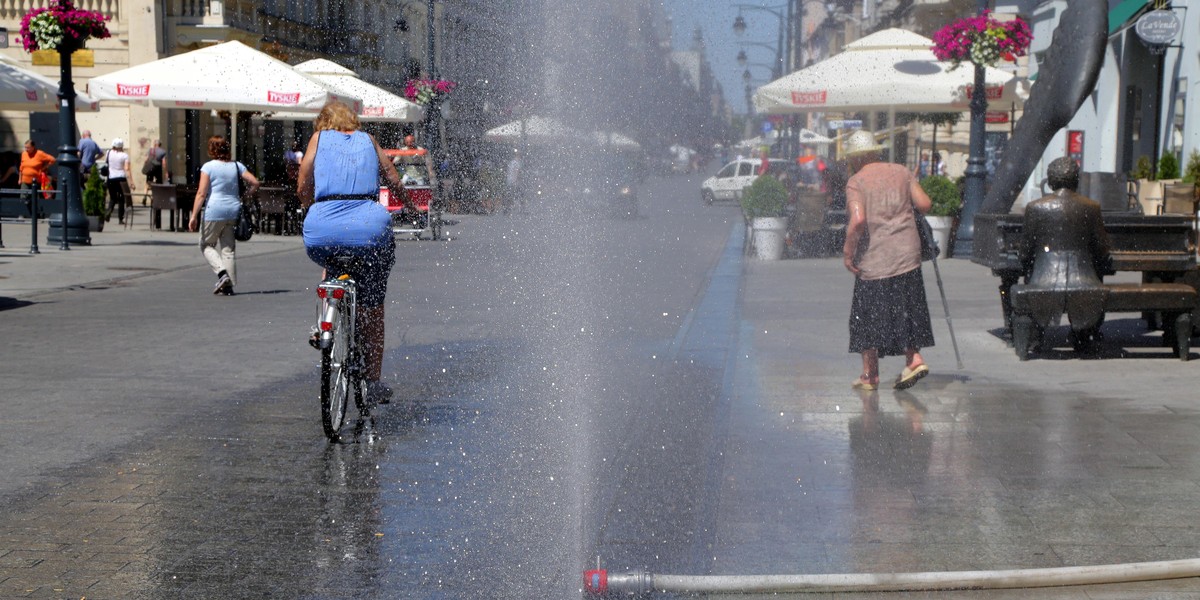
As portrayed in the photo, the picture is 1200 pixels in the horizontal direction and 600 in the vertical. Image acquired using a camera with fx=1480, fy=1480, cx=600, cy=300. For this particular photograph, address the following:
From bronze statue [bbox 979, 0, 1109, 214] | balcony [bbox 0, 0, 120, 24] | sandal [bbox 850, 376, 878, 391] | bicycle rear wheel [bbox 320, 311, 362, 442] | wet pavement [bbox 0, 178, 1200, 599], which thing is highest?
balcony [bbox 0, 0, 120, 24]

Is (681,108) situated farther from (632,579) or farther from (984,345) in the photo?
(632,579)

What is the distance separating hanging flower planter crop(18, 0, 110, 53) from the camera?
2133 cm

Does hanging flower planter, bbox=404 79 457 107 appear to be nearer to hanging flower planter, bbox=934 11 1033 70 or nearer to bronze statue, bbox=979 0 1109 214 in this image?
hanging flower planter, bbox=934 11 1033 70

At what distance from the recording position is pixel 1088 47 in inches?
547

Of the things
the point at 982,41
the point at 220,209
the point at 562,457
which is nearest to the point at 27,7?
the point at 220,209

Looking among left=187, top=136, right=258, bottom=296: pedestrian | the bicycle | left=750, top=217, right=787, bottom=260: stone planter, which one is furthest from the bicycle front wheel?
left=750, top=217, right=787, bottom=260: stone planter

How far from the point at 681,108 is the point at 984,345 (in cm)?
378

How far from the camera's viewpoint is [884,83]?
2125 centimetres

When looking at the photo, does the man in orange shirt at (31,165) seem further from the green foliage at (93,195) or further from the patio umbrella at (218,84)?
the patio umbrella at (218,84)

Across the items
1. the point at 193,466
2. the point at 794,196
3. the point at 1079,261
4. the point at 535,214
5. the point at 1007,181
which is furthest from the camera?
the point at 535,214

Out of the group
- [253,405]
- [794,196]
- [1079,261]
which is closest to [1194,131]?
[794,196]

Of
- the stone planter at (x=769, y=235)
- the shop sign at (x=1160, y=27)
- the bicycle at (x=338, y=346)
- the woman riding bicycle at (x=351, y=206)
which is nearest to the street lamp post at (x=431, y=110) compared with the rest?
the stone planter at (x=769, y=235)

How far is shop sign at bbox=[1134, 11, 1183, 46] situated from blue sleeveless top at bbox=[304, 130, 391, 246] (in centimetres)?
1878

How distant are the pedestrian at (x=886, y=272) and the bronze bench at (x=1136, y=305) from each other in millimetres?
1206
